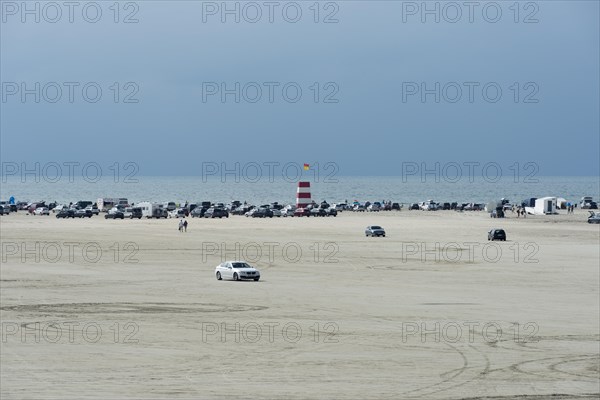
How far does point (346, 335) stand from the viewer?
34.6m

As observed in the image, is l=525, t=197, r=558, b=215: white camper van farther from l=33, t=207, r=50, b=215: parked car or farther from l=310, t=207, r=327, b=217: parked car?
l=33, t=207, r=50, b=215: parked car

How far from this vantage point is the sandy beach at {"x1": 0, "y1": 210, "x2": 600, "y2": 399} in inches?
1071

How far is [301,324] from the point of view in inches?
1447

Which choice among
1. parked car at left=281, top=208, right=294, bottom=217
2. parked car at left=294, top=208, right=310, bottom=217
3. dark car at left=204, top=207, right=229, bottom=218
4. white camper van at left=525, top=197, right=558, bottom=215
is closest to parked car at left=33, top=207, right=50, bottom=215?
dark car at left=204, top=207, right=229, bottom=218

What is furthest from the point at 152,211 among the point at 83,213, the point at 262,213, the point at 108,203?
the point at 108,203

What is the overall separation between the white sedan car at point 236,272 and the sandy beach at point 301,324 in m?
0.63

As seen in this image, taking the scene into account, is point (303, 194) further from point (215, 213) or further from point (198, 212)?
point (198, 212)

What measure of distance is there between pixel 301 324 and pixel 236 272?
15.8 metres

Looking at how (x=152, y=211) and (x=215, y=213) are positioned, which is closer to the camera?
(x=152, y=211)

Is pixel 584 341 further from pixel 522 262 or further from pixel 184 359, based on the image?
pixel 522 262

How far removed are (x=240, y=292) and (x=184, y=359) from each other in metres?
16.7

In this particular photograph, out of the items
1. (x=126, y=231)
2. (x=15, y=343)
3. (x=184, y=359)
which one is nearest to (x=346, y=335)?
(x=184, y=359)

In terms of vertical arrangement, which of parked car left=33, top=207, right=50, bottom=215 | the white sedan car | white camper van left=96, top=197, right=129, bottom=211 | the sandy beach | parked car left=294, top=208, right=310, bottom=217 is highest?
white camper van left=96, top=197, right=129, bottom=211

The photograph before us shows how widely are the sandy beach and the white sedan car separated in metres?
0.63
